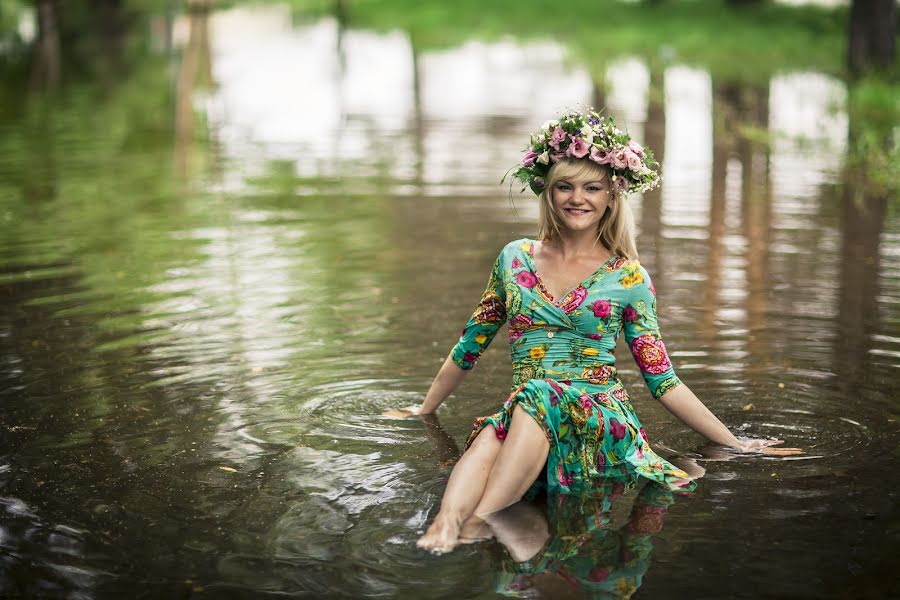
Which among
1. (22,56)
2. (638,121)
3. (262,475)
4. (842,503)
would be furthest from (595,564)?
(22,56)

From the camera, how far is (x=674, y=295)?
8891 millimetres

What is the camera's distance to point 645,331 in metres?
5.36

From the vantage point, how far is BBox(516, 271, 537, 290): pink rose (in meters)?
5.35

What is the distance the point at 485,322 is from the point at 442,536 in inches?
48.9

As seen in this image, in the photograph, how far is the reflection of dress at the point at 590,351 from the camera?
17.0 feet

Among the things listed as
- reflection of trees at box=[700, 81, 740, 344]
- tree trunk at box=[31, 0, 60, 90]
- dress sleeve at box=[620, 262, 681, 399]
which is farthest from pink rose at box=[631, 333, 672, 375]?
tree trunk at box=[31, 0, 60, 90]

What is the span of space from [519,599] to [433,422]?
2.06m

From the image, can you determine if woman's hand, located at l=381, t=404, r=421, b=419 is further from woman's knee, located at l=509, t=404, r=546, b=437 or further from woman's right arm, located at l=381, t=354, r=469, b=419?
woman's knee, located at l=509, t=404, r=546, b=437

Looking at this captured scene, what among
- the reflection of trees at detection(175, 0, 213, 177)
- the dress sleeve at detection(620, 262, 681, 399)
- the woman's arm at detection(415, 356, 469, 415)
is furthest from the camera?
the reflection of trees at detection(175, 0, 213, 177)

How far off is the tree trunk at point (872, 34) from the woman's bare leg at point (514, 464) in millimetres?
18416

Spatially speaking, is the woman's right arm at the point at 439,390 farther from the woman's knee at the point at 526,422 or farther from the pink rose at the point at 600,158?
the pink rose at the point at 600,158

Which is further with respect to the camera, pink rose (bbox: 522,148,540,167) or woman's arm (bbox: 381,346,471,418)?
woman's arm (bbox: 381,346,471,418)

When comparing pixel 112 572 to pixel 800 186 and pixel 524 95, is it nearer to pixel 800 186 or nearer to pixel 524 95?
pixel 800 186

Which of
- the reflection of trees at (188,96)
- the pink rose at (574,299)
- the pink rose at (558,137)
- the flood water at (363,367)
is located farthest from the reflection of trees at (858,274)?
the reflection of trees at (188,96)
